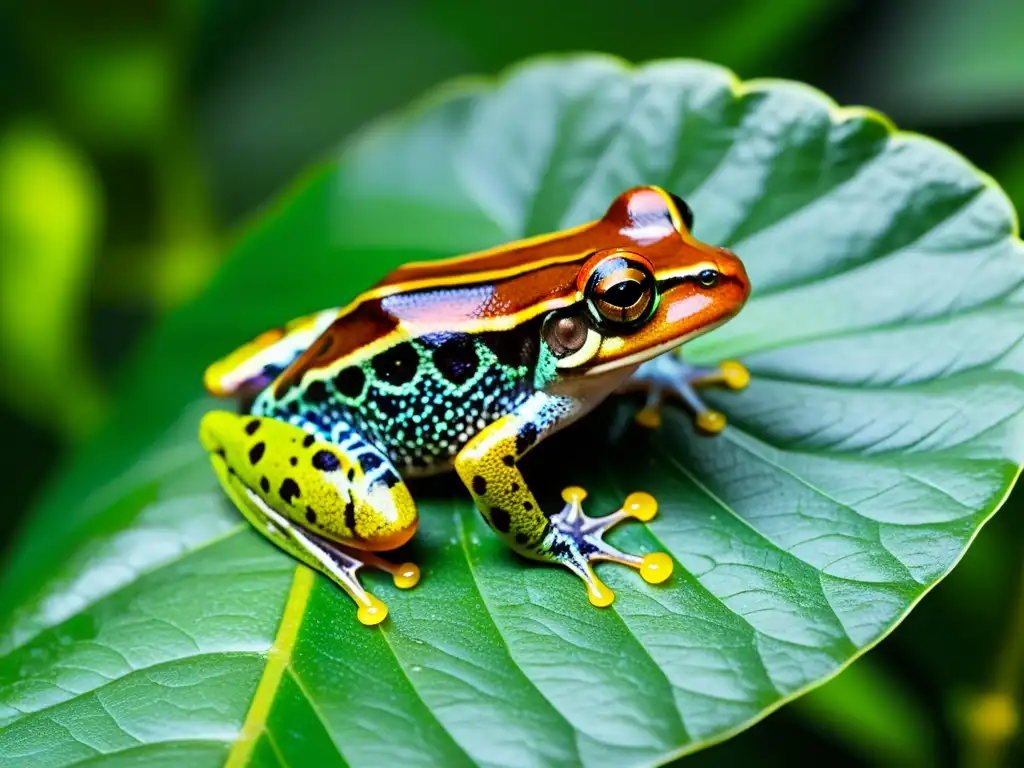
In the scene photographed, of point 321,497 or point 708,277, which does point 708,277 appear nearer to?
point 708,277

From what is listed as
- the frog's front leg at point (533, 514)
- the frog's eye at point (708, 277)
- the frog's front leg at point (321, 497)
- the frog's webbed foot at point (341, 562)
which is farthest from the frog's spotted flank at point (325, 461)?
the frog's eye at point (708, 277)

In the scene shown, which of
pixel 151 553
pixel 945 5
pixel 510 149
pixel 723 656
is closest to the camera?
pixel 723 656

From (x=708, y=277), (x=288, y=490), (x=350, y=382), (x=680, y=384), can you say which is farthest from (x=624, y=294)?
(x=288, y=490)

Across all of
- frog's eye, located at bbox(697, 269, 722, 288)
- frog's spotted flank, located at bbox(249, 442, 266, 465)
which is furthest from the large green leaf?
frog's eye, located at bbox(697, 269, 722, 288)

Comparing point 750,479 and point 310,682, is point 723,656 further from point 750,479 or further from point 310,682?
point 310,682

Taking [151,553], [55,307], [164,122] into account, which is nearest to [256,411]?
[151,553]

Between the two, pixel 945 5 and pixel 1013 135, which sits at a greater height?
pixel 945 5

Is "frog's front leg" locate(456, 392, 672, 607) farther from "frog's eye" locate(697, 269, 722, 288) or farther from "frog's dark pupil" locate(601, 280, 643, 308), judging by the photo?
"frog's eye" locate(697, 269, 722, 288)
